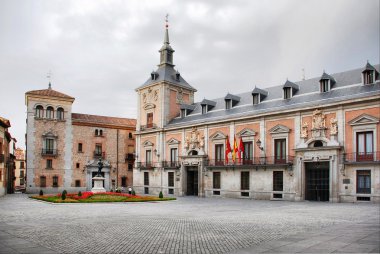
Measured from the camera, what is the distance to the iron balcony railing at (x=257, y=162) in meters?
32.7

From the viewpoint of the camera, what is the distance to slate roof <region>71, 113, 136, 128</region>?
52.4 metres

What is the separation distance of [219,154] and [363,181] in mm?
15064

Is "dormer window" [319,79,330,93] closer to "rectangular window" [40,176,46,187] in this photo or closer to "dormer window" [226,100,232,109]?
"dormer window" [226,100,232,109]

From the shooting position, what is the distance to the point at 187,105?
156 feet

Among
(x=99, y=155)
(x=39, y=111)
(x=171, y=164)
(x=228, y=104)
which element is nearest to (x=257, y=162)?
(x=228, y=104)

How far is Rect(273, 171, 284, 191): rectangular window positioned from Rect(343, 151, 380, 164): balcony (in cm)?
610

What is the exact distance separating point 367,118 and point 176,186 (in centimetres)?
2255

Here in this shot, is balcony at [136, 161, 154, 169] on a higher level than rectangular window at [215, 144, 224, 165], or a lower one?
lower

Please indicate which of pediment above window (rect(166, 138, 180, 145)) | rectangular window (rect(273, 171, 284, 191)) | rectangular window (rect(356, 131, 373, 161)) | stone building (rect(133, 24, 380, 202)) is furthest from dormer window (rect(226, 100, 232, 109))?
rectangular window (rect(356, 131, 373, 161))

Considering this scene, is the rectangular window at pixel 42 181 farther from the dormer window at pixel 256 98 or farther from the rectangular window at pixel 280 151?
the rectangular window at pixel 280 151

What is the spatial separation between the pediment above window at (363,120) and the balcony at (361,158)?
2.36 metres

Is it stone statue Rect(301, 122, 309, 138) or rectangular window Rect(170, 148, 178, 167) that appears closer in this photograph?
stone statue Rect(301, 122, 309, 138)

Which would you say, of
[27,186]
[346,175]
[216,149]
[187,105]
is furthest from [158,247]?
[27,186]

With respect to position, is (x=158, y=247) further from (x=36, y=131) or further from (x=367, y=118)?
(x=36, y=131)
